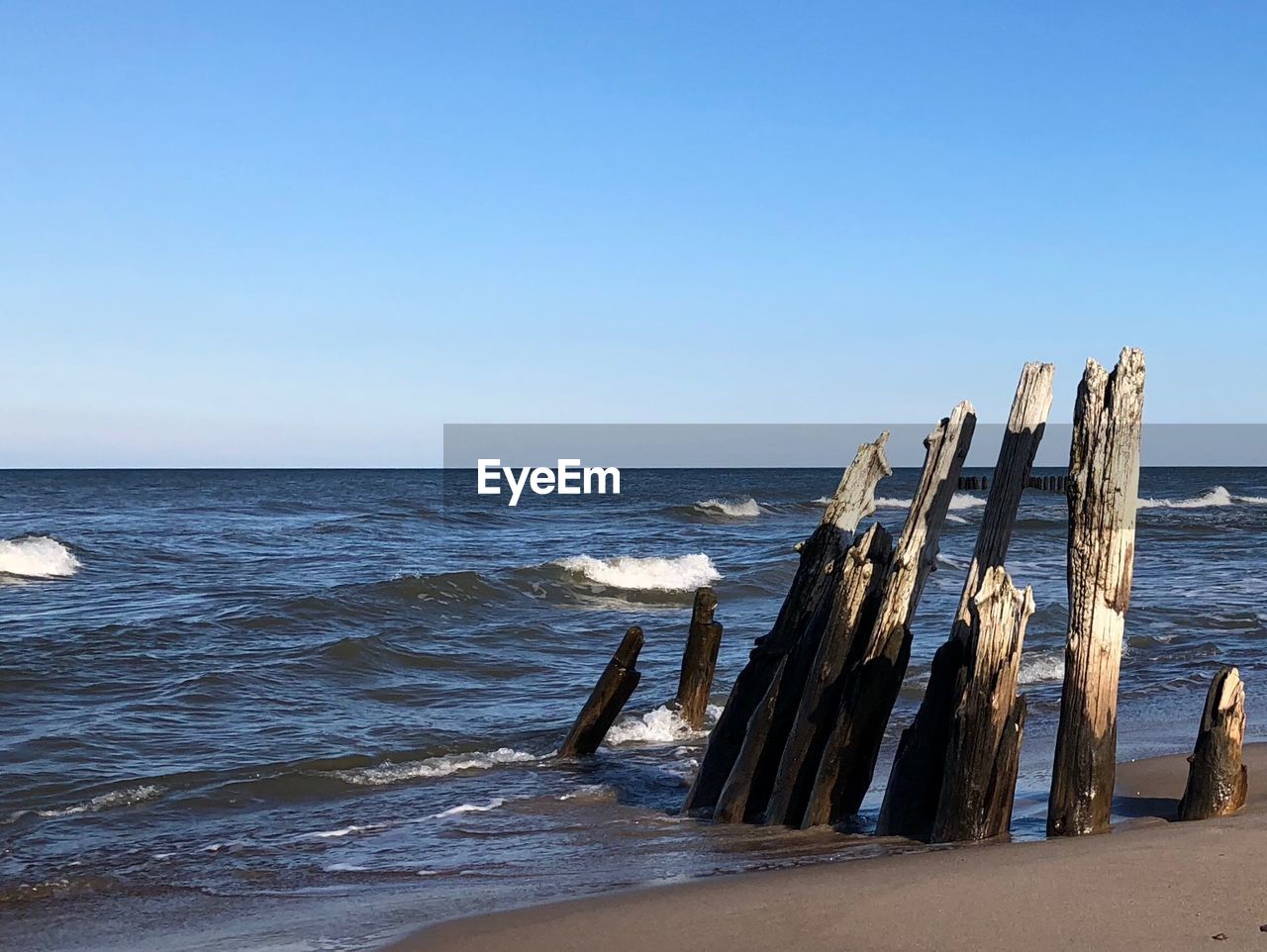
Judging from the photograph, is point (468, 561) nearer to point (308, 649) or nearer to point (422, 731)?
point (308, 649)

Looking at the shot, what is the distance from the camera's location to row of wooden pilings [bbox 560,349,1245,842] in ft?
19.7

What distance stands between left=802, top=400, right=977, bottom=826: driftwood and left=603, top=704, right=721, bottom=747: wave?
12.1ft

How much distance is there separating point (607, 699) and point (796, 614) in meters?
2.64

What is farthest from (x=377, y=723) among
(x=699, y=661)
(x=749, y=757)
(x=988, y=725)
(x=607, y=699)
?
(x=988, y=725)

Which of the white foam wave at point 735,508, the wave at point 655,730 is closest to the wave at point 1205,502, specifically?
the white foam wave at point 735,508

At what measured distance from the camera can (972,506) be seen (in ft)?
201

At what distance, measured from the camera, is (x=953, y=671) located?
6.38m

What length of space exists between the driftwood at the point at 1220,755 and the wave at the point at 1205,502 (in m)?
52.6

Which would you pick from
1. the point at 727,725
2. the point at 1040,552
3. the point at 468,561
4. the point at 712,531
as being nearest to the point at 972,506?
the point at 712,531

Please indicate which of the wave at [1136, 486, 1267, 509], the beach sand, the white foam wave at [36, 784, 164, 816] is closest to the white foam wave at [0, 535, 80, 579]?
the white foam wave at [36, 784, 164, 816]

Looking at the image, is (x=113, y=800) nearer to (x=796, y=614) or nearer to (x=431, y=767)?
(x=431, y=767)

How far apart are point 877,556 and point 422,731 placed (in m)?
5.43

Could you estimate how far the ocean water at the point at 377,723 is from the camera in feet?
21.4

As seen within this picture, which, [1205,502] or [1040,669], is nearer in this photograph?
[1040,669]
